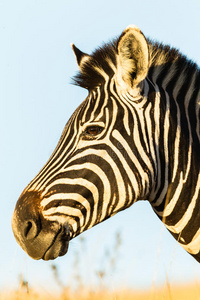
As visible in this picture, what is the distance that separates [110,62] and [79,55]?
0.81 meters

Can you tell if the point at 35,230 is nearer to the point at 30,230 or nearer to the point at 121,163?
the point at 30,230

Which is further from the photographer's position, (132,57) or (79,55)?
(79,55)

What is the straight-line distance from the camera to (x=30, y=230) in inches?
191

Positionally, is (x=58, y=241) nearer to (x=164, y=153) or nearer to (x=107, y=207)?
(x=107, y=207)

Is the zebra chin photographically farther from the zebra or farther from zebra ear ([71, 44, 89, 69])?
zebra ear ([71, 44, 89, 69])

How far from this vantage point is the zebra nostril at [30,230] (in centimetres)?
481

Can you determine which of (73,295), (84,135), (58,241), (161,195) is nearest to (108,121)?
(84,135)

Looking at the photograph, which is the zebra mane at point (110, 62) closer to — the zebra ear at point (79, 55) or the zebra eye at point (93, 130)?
the zebra ear at point (79, 55)

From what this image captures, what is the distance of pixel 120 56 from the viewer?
17.7 ft

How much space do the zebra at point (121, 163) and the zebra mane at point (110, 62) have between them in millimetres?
89

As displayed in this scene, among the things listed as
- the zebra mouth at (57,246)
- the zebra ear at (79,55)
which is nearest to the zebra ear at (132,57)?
the zebra ear at (79,55)

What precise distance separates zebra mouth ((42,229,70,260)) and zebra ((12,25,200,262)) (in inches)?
0.5

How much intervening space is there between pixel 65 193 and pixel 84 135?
0.78 meters

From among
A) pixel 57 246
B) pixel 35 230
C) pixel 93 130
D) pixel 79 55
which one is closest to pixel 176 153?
pixel 93 130
